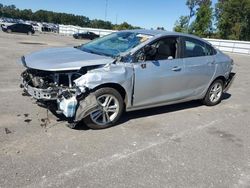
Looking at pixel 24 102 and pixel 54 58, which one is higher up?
pixel 54 58

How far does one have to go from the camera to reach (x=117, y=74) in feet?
17.6

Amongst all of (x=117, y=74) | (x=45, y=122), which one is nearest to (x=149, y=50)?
(x=117, y=74)

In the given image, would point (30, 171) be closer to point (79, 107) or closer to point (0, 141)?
point (0, 141)

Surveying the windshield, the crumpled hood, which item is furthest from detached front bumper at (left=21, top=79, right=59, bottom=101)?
the windshield

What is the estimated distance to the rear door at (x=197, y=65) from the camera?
6.62 meters

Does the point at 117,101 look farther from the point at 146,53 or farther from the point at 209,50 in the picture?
the point at 209,50

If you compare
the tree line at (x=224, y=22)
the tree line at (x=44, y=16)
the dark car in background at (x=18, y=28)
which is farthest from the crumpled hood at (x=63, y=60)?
the tree line at (x=44, y=16)

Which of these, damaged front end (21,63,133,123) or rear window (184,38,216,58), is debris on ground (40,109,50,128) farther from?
rear window (184,38,216,58)

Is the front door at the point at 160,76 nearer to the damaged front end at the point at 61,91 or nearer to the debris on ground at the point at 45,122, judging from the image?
the damaged front end at the point at 61,91

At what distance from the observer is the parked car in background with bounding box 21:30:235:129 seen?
5.11 meters

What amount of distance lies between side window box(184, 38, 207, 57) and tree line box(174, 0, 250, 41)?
4823 cm

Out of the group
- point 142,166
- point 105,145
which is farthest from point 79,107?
point 142,166

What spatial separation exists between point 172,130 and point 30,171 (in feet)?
9.10

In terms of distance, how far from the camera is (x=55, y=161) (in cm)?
416
